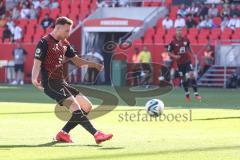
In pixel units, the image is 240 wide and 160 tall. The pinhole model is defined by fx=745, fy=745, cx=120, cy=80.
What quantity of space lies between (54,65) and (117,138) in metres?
1.81

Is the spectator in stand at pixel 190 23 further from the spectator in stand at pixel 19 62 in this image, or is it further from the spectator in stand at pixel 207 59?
the spectator in stand at pixel 19 62

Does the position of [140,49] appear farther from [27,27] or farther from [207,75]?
[27,27]

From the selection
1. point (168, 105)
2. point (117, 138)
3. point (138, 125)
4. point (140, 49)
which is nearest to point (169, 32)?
point (140, 49)

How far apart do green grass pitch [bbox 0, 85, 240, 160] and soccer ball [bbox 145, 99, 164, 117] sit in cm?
27

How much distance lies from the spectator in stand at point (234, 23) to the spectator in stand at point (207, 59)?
5.58ft

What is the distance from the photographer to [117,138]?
13.4 meters

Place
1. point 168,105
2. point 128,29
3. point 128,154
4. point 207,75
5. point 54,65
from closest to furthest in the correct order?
1. point 128,154
2. point 54,65
3. point 168,105
4. point 207,75
5. point 128,29

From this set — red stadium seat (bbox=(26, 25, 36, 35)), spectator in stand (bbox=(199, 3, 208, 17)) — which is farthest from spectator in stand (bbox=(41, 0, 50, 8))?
spectator in stand (bbox=(199, 3, 208, 17))

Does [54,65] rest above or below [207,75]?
above

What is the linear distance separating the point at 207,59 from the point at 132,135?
22.9 m

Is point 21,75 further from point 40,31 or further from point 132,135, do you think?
point 132,135

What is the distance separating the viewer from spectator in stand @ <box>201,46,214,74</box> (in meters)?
36.3

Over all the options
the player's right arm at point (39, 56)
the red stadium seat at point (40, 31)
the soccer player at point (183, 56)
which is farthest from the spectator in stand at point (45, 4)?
the player's right arm at point (39, 56)

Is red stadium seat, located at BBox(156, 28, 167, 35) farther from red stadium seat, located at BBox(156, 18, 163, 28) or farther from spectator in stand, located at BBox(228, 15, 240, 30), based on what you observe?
spectator in stand, located at BBox(228, 15, 240, 30)
